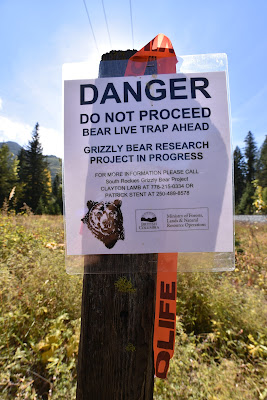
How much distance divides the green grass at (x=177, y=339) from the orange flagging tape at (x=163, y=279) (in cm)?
123

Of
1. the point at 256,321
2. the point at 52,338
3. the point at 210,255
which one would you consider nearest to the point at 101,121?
the point at 210,255

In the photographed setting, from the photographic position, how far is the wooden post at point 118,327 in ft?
3.31

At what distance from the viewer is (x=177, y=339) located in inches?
98.5

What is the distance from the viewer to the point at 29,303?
2.80 meters

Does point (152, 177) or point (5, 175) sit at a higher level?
point (5, 175)

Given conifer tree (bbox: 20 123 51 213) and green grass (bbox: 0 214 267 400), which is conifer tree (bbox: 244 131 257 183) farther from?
green grass (bbox: 0 214 267 400)

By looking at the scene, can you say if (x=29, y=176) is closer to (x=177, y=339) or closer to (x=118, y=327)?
(x=177, y=339)

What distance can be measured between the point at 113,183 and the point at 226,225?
1.72ft

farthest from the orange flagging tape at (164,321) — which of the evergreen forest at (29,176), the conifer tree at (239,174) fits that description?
the conifer tree at (239,174)

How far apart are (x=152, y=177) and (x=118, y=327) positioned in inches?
26.7

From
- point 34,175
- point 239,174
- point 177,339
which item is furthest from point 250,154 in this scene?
point 177,339

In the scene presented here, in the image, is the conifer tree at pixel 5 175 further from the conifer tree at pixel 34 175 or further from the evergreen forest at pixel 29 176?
the conifer tree at pixel 34 175

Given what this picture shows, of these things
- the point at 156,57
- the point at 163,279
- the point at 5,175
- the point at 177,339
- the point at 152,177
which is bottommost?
the point at 177,339

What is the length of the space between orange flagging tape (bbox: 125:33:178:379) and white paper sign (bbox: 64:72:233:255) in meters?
0.07
